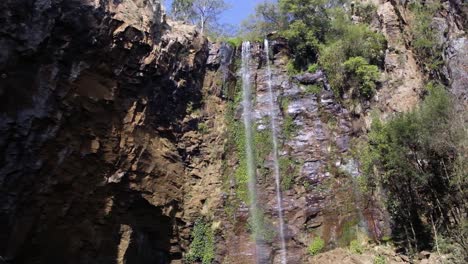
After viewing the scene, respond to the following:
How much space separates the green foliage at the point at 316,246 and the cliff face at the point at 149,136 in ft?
0.57

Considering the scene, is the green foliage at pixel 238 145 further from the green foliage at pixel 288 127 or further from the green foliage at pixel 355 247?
the green foliage at pixel 355 247

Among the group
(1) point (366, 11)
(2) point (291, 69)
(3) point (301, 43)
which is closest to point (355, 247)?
(2) point (291, 69)

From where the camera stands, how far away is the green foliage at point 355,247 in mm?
14602

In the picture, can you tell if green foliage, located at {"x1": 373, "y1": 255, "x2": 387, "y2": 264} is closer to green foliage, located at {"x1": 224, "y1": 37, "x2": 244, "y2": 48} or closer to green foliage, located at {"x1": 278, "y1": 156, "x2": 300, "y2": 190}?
green foliage, located at {"x1": 278, "y1": 156, "x2": 300, "y2": 190}

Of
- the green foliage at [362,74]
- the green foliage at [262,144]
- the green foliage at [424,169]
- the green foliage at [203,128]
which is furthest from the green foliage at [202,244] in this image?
the green foliage at [362,74]

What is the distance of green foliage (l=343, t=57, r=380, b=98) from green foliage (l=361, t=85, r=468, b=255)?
341cm

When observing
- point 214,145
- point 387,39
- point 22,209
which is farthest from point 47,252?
point 387,39

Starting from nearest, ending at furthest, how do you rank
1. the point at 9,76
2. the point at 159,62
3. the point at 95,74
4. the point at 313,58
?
the point at 9,76, the point at 95,74, the point at 159,62, the point at 313,58

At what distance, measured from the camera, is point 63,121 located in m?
13.2

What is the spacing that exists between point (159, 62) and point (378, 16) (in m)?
11.5

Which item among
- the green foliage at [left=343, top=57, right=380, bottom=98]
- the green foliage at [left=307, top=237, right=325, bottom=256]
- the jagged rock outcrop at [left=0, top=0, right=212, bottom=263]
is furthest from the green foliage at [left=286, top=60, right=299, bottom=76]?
the green foliage at [left=307, top=237, right=325, bottom=256]

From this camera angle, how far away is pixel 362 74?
61.3 ft

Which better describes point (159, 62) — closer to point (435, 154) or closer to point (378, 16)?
point (435, 154)

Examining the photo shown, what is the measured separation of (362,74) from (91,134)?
11.1 meters
